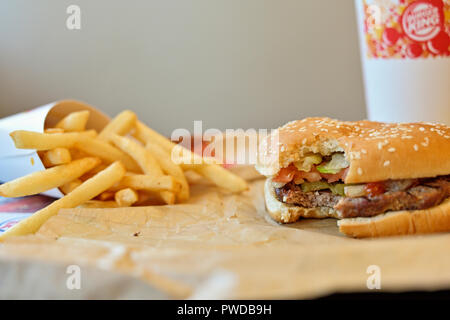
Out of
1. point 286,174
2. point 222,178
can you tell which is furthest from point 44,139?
point 286,174

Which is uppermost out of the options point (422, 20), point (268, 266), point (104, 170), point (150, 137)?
point (422, 20)

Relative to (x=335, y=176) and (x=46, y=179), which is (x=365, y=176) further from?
(x=46, y=179)

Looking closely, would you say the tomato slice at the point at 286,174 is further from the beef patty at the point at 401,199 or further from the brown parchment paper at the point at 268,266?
the brown parchment paper at the point at 268,266

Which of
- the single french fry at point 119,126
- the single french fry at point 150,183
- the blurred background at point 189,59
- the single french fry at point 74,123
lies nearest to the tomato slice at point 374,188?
the single french fry at point 150,183

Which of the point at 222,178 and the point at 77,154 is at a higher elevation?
the point at 77,154

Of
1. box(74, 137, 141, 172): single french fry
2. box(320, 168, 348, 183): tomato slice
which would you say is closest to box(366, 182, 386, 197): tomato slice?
box(320, 168, 348, 183): tomato slice

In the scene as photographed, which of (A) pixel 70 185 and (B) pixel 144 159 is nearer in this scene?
→ (A) pixel 70 185

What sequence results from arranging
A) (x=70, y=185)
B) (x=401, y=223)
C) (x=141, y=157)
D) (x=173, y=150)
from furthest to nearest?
(x=173, y=150), (x=141, y=157), (x=70, y=185), (x=401, y=223)
